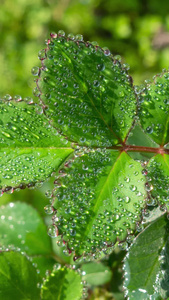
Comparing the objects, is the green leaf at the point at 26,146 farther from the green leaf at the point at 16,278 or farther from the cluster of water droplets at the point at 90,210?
the green leaf at the point at 16,278

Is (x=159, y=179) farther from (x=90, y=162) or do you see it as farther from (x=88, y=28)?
(x=88, y=28)

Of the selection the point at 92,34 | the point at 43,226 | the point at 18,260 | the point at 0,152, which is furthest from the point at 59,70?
the point at 92,34

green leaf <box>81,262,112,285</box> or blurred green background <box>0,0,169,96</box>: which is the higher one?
blurred green background <box>0,0,169,96</box>

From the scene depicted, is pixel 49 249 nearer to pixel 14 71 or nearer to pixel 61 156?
pixel 61 156

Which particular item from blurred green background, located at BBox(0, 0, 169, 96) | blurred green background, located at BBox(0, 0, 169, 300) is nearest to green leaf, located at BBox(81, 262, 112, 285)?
blurred green background, located at BBox(0, 0, 169, 300)

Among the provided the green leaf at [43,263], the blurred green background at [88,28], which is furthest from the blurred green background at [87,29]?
the green leaf at [43,263]

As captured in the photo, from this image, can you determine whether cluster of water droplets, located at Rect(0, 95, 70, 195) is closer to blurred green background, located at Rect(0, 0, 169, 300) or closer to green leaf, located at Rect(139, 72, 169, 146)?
green leaf, located at Rect(139, 72, 169, 146)
